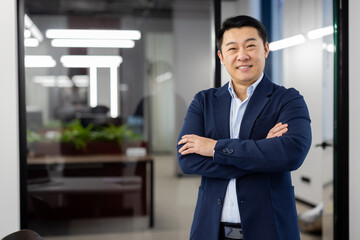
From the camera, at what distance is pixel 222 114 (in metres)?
1.86

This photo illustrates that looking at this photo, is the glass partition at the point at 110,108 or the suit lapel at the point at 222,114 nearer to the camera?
the suit lapel at the point at 222,114

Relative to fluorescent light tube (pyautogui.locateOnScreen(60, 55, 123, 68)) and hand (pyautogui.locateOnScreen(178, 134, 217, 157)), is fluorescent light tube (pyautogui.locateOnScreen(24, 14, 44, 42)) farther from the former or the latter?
hand (pyautogui.locateOnScreen(178, 134, 217, 157))

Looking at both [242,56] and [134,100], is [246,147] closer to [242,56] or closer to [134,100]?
[242,56]

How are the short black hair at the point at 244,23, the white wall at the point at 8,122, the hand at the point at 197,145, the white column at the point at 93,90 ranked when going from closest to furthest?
the hand at the point at 197,145
the short black hair at the point at 244,23
the white wall at the point at 8,122
the white column at the point at 93,90

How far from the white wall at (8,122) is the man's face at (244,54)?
1.62 meters

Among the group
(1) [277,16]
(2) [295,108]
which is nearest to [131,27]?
(1) [277,16]

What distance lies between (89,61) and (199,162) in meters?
1.82

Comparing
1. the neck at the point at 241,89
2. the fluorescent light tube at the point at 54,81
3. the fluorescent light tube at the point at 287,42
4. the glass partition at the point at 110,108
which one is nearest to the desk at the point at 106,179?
the glass partition at the point at 110,108

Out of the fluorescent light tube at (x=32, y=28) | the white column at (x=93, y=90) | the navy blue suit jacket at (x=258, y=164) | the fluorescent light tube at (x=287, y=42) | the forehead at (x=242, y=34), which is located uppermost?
the fluorescent light tube at (x=32, y=28)

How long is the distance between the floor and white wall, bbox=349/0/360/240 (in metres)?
0.42

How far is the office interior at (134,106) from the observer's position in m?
2.85

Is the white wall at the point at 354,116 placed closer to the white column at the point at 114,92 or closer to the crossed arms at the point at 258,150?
the crossed arms at the point at 258,150

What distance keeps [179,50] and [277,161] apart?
2052 millimetres

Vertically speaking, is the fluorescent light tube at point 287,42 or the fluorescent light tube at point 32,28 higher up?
the fluorescent light tube at point 32,28
